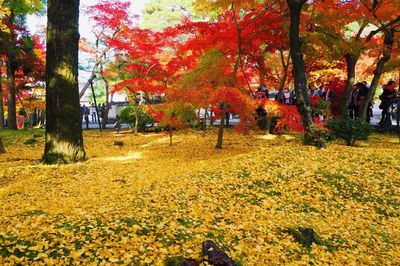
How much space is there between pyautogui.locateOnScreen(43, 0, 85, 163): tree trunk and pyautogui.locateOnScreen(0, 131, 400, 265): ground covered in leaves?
0.58m

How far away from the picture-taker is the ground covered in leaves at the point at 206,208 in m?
3.86

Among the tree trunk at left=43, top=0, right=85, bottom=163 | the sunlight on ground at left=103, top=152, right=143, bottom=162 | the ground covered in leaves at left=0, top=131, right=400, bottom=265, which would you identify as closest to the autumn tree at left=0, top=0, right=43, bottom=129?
the ground covered in leaves at left=0, top=131, right=400, bottom=265

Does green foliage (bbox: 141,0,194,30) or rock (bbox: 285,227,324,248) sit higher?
green foliage (bbox: 141,0,194,30)

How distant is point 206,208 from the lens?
5266 millimetres

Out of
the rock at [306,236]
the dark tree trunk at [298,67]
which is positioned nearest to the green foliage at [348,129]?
the dark tree trunk at [298,67]

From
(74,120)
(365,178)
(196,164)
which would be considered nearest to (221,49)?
(196,164)

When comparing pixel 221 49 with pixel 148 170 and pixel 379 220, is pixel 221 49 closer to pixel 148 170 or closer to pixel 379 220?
pixel 148 170

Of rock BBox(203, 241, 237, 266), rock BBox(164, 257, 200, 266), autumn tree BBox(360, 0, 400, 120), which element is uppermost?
autumn tree BBox(360, 0, 400, 120)

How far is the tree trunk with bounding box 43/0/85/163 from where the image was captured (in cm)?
800

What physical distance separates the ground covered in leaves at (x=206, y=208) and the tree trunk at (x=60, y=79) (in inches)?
23.0

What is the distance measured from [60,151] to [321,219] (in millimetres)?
6010

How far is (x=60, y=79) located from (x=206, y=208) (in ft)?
16.4

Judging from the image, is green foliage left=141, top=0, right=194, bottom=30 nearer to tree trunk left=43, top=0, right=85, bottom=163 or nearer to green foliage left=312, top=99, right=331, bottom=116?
green foliage left=312, top=99, right=331, bottom=116

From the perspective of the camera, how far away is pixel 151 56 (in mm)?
16828
